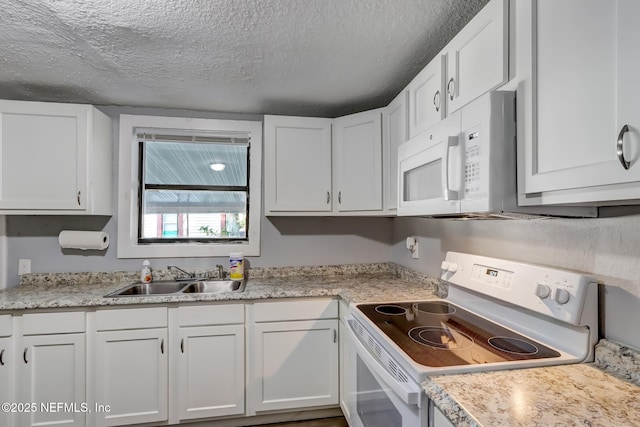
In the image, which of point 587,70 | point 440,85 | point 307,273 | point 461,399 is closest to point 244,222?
point 307,273

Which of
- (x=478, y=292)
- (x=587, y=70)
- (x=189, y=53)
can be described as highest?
(x=189, y=53)

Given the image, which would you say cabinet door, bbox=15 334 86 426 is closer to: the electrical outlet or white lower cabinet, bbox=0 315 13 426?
white lower cabinet, bbox=0 315 13 426

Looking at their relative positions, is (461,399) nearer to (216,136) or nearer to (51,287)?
(216,136)

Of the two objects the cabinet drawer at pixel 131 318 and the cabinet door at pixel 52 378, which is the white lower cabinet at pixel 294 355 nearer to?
the cabinet drawer at pixel 131 318

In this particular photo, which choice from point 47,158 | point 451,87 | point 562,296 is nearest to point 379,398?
point 562,296

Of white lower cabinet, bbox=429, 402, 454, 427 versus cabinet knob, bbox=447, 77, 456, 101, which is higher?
cabinet knob, bbox=447, 77, 456, 101

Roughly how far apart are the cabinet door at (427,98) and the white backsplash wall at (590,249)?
566 mm

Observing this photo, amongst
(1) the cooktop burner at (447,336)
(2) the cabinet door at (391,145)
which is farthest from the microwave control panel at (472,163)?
(2) the cabinet door at (391,145)

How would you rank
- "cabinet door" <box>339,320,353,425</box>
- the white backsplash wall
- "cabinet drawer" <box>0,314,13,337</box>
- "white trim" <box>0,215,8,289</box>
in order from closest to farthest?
the white backsplash wall < "cabinet drawer" <box>0,314,13,337</box> < "cabinet door" <box>339,320,353,425</box> < "white trim" <box>0,215,8,289</box>

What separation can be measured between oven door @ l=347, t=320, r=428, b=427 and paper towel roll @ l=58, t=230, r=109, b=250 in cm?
184

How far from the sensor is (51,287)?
215 centimetres

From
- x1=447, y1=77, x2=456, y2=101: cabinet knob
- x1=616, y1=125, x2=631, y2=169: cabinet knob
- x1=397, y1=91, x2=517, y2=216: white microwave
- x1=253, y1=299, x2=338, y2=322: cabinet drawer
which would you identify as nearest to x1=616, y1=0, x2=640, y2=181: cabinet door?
x1=616, y1=125, x2=631, y2=169: cabinet knob

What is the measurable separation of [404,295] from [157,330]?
144 centimetres

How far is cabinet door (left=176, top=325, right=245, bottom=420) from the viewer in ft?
6.19
